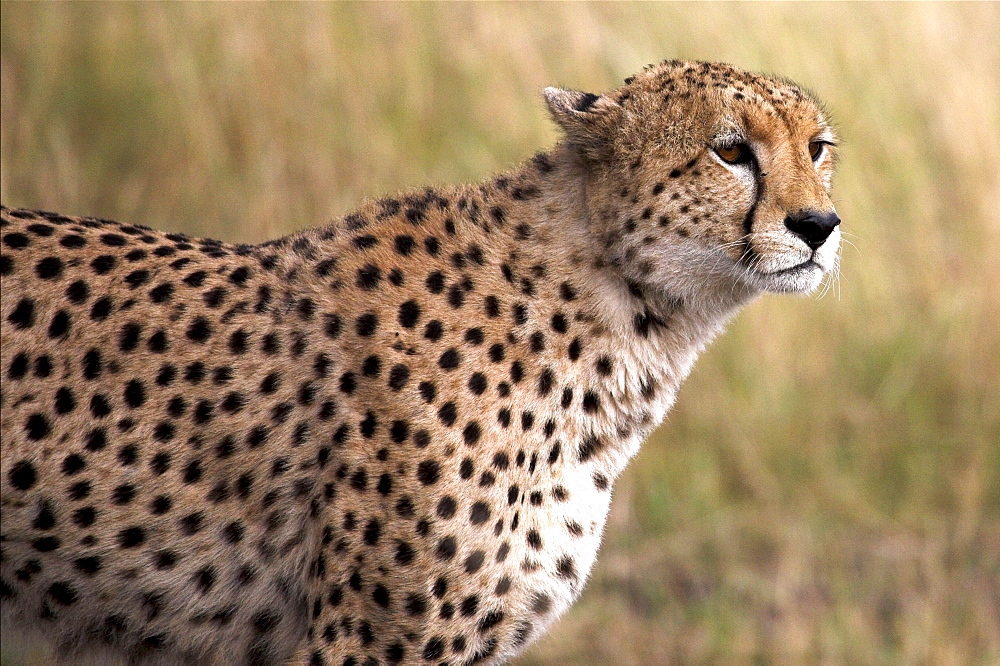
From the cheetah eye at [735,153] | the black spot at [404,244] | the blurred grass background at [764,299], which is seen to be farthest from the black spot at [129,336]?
the blurred grass background at [764,299]

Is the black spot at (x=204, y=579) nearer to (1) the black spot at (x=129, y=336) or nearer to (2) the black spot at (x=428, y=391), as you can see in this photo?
(1) the black spot at (x=129, y=336)

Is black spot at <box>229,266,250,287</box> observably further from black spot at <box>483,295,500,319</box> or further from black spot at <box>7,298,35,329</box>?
black spot at <box>483,295,500,319</box>

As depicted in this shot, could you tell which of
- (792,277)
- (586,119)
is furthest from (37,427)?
(792,277)

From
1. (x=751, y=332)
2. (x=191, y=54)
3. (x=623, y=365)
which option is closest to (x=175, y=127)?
(x=191, y=54)

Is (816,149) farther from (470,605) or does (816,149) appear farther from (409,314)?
(470,605)

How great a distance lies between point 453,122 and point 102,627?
3.60 m

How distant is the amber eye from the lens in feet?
10.8

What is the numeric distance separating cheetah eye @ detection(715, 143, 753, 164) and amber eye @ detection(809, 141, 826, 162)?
23 cm

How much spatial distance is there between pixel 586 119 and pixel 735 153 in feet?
1.32

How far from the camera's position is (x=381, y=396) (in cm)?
305

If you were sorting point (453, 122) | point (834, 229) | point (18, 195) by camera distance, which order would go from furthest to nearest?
point (453, 122)
point (18, 195)
point (834, 229)

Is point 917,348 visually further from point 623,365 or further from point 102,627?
point 102,627

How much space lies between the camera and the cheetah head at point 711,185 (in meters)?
3.05

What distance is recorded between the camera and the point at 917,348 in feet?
19.7
